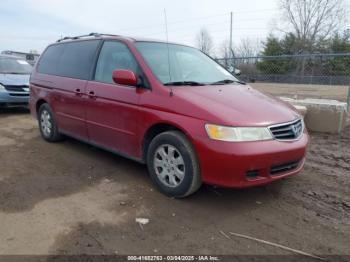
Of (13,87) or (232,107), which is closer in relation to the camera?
(232,107)

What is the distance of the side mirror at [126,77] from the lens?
3.87m

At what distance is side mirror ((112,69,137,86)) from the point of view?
3.87 m

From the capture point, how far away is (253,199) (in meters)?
3.80

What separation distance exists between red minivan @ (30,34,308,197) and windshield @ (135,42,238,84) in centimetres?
2

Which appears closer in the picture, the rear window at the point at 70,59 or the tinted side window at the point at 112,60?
the tinted side window at the point at 112,60

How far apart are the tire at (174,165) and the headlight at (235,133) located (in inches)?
12.2

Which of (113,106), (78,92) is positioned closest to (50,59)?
(78,92)

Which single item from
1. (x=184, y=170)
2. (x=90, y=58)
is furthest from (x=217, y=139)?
(x=90, y=58)

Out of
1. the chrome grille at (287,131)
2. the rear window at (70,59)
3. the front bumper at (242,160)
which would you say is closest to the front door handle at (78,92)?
the rear window at (70,59)

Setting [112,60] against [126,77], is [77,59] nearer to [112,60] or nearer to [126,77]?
[112,60]

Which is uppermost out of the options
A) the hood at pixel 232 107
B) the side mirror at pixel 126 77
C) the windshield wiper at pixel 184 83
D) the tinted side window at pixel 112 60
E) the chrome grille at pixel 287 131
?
the tinted side window at pixel 112 60

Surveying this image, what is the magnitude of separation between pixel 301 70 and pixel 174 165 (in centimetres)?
1473

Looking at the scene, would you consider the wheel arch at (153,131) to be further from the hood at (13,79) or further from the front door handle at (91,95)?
the hood at (13,79)

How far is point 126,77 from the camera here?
3877 mm
